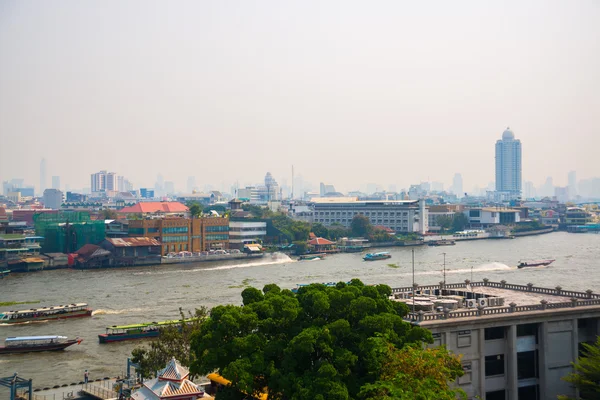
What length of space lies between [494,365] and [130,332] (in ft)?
47.3

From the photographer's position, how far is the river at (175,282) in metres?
23.0

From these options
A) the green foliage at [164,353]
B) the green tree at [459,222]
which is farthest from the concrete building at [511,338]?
the green tree at [459,222]

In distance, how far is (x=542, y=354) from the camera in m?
15.5

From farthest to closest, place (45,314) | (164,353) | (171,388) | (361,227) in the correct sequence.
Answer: (361,227) → (45,314) → (164,353) → (171,388)

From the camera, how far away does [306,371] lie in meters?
12.3

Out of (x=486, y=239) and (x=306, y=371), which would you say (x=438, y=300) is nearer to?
(x=306, y=371)

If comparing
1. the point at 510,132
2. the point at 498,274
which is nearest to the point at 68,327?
the point at 498,274

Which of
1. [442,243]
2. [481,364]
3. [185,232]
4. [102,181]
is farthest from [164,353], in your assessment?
[102,181]

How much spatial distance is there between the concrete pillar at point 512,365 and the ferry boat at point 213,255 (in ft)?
136

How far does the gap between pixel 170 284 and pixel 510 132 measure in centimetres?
17060

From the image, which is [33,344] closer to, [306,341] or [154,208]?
[306,341]

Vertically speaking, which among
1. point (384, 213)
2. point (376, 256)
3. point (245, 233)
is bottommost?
point (376, 256)

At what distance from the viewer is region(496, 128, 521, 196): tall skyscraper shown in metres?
197

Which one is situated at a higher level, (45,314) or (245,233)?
(245,233)
